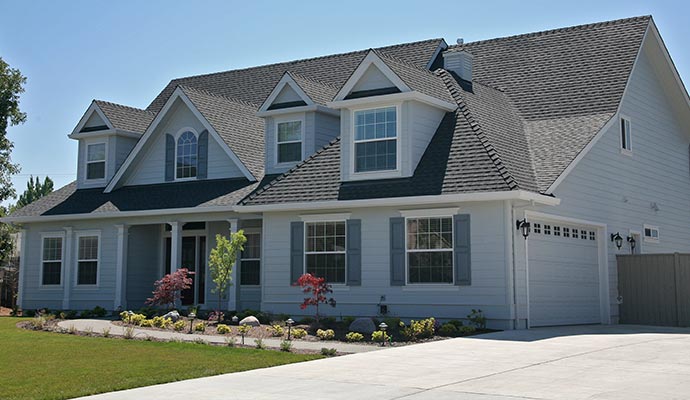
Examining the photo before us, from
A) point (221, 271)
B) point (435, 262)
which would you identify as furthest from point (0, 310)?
point (435, 262)

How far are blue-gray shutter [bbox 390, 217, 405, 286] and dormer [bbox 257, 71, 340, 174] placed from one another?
4.94 metres

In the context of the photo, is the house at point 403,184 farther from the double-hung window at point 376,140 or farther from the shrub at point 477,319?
the shrub at point 477,319

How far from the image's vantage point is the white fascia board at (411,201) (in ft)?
57.8

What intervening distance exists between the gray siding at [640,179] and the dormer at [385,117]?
3.60m

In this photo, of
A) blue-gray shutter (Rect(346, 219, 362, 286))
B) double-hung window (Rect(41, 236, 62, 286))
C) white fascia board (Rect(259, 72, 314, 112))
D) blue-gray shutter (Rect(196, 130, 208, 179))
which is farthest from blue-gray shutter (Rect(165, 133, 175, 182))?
blue-gray shutter (Rect(346, 219, 362, 286))

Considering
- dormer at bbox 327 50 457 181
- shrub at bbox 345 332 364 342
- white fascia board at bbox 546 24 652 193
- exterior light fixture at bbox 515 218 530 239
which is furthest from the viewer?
dormer at bbox 327 50 457 181

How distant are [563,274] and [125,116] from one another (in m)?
15.5

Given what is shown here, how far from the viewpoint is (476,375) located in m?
11.0

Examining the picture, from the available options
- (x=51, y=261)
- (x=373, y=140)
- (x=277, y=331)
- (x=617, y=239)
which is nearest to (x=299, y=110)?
(x=373, y=140)

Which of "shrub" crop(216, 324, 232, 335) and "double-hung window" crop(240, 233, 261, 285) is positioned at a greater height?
"double-hung window" crop(240, 233, 261, 285)

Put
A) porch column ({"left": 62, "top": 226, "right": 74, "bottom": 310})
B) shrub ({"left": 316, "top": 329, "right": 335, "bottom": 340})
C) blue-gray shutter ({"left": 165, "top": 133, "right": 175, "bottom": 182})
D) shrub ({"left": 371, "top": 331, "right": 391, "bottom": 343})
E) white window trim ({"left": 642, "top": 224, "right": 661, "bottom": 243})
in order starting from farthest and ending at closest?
porch column ({"left": 62, "top": 226, "right": 74, "bottom": 310})
blue-gray shutter ({"left": 165, "top": 133, "right": 175, "bottom": 182})
white window trim ({"left": 642, "top": 224, "right": 661, "bottom": 243})
shrub ({"left": 316, "top": 329, "right": 335, "bottom": 340})
shrub ({"left": 371, "top": 331, "right": 391, "bottom": 343})

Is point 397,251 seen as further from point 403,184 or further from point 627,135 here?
point 627,135

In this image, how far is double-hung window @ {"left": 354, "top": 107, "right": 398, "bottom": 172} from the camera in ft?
65.9

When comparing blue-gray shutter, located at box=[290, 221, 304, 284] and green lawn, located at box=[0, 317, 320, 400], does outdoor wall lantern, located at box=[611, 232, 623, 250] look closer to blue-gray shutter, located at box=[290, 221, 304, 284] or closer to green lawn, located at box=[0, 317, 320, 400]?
blue-gray shutter, located at box=[290, 221, 304, 284]
